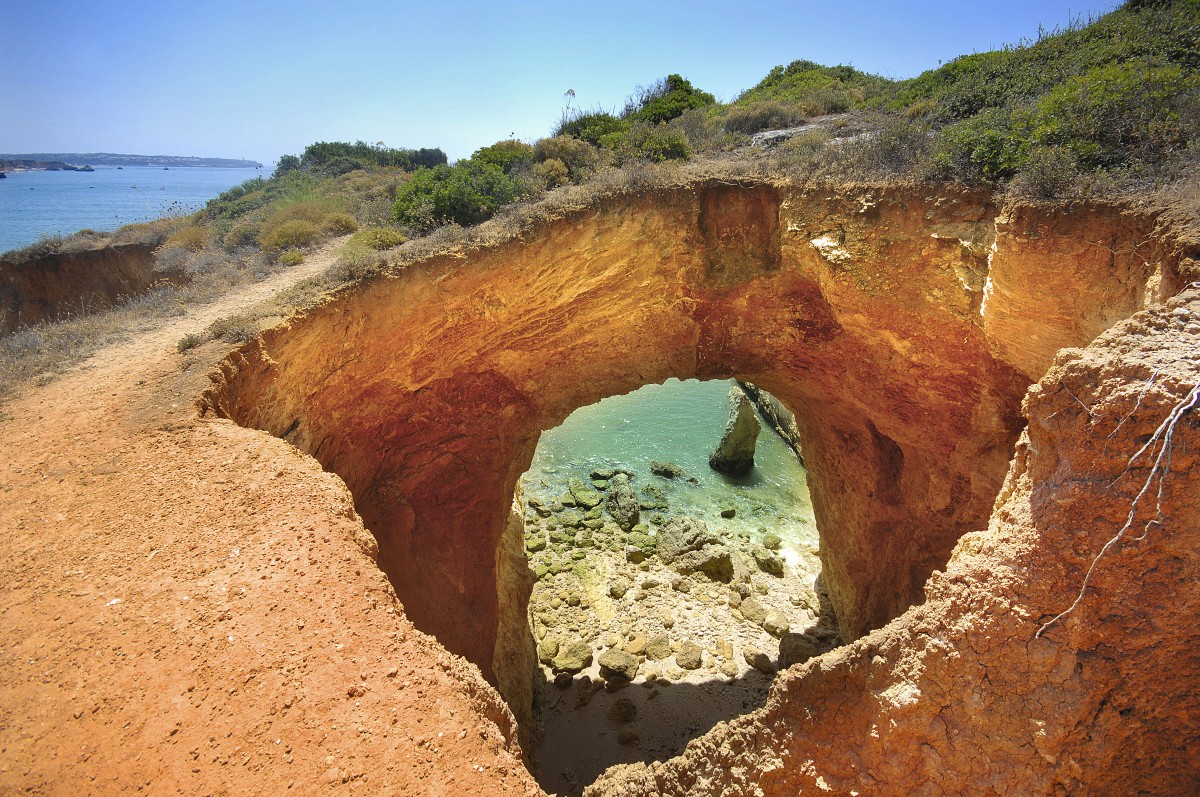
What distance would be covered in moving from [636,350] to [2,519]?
319 inches

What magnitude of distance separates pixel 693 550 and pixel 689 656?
10.5 ft

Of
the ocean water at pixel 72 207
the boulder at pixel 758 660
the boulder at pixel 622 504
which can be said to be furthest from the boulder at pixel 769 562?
the ocean water at pixel 72 207

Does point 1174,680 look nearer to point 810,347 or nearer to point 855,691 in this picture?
point 855,691

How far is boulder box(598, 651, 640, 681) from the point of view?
34.7 ft

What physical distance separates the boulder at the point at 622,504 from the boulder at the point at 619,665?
4275 mm

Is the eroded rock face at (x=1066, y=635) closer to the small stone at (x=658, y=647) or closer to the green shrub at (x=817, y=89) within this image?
the small stone at (x=658, y=647)

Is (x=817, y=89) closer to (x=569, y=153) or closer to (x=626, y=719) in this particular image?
(x=569, y=153)

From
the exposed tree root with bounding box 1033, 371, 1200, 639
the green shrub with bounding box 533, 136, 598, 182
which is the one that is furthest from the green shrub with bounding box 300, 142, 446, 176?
the exposed tree root with bounding box 1033, 371, 1200, 639

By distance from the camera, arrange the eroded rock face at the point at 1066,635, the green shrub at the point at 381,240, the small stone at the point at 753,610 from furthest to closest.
Result: the small stone at the point at 753,610, the green shrub at the point at 381,240, the eroded rock face at the point at 1066,635

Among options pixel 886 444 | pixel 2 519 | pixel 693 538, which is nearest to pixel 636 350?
pixel 886 444

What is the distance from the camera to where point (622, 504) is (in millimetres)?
15500

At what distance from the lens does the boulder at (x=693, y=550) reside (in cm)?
1295

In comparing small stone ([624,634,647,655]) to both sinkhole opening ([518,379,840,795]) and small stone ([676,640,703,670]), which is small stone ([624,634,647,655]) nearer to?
sinkhole opening ([518,379,840,795])

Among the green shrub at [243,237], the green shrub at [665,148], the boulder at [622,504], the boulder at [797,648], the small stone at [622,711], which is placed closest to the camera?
the small stone at [622,711]
